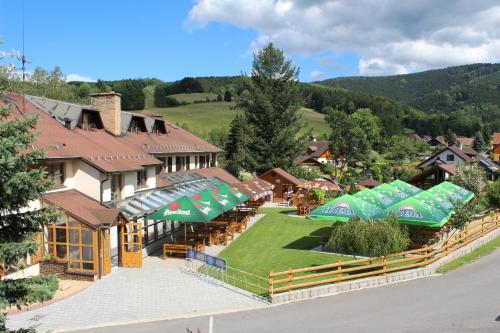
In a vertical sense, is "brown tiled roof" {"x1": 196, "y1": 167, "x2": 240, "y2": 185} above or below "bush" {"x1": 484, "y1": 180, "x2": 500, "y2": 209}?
above

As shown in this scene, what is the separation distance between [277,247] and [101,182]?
997cm

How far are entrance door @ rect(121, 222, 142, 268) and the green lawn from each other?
42.5ft

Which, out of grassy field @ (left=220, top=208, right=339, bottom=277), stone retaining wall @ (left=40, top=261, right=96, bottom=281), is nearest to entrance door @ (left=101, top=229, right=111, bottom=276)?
stone retaining wall @ (left=40, top=261, right=96, bottom=281)

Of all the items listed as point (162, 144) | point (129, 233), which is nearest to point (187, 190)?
point (162, 144)

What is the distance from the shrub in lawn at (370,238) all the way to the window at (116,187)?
1104 centimetres

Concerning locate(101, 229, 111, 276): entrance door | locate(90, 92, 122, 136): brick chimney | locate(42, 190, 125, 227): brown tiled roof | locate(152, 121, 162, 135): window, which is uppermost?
locate(90, 92, 122, 136): brick chimney

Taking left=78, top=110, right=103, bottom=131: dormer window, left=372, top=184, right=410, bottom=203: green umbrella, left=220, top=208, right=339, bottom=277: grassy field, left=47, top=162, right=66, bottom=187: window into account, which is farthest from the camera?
left=372, top=184, right=410, bottom=203: green umbrella

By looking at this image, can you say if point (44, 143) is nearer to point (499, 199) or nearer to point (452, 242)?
point (452, 242)

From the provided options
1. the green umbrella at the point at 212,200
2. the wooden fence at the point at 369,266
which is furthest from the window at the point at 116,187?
the wooden fence at the point at 369,266

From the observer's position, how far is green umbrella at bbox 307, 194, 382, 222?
22297 millimetres

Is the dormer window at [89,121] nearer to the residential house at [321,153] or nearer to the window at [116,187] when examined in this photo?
the window at [116,187]

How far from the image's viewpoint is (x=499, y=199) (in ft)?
114

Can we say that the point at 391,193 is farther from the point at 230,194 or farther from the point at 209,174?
the point at 209,174

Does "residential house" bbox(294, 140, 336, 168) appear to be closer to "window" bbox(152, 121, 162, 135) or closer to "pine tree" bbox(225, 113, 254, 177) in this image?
"pine tree" bbox(225, 113, 254, 177)
